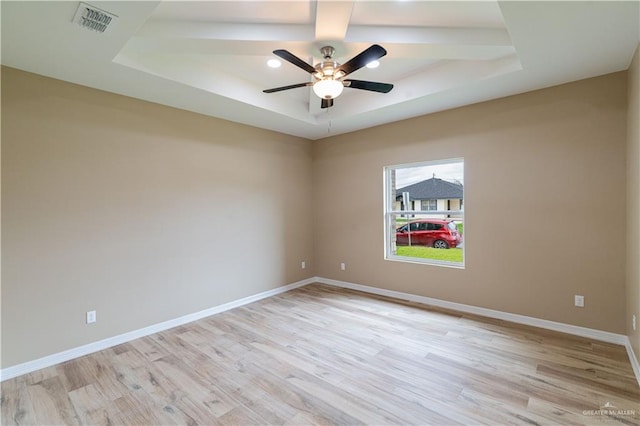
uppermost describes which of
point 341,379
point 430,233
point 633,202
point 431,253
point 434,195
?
point 434,195

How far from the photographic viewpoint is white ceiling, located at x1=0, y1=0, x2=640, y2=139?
79.2 inches

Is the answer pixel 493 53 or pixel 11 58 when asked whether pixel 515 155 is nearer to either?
pixel 493 53

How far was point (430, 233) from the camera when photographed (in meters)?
4.34

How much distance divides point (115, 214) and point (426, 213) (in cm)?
399

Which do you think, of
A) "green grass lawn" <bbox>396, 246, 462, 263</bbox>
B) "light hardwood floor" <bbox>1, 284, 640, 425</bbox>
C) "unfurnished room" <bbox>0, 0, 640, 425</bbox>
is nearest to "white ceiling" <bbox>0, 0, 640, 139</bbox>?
"unfurnished room" <bbox>0, 0, 640, 425</bbox>

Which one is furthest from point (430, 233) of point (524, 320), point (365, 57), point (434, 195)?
point (365, 57)

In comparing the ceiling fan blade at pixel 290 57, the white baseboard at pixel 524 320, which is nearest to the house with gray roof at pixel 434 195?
the white baseboard at pixel 524 320

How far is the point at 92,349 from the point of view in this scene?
2.96 metres

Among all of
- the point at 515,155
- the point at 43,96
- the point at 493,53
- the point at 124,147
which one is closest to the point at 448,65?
the point at 493,53

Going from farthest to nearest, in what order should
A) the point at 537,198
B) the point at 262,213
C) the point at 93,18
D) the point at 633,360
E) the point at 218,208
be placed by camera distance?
the point at 262,213 → the point at 218,208 → the point at 537,198 → the point at 633,360 → the point at 93,18

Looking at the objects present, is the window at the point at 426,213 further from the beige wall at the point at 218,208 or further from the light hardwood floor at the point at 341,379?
the light hardwood floor at the point at 341,379

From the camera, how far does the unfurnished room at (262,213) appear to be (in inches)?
85.0

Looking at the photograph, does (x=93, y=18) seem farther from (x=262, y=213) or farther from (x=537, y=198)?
(x=537, y=198)

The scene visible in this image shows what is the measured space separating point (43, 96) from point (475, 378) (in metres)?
4.61
